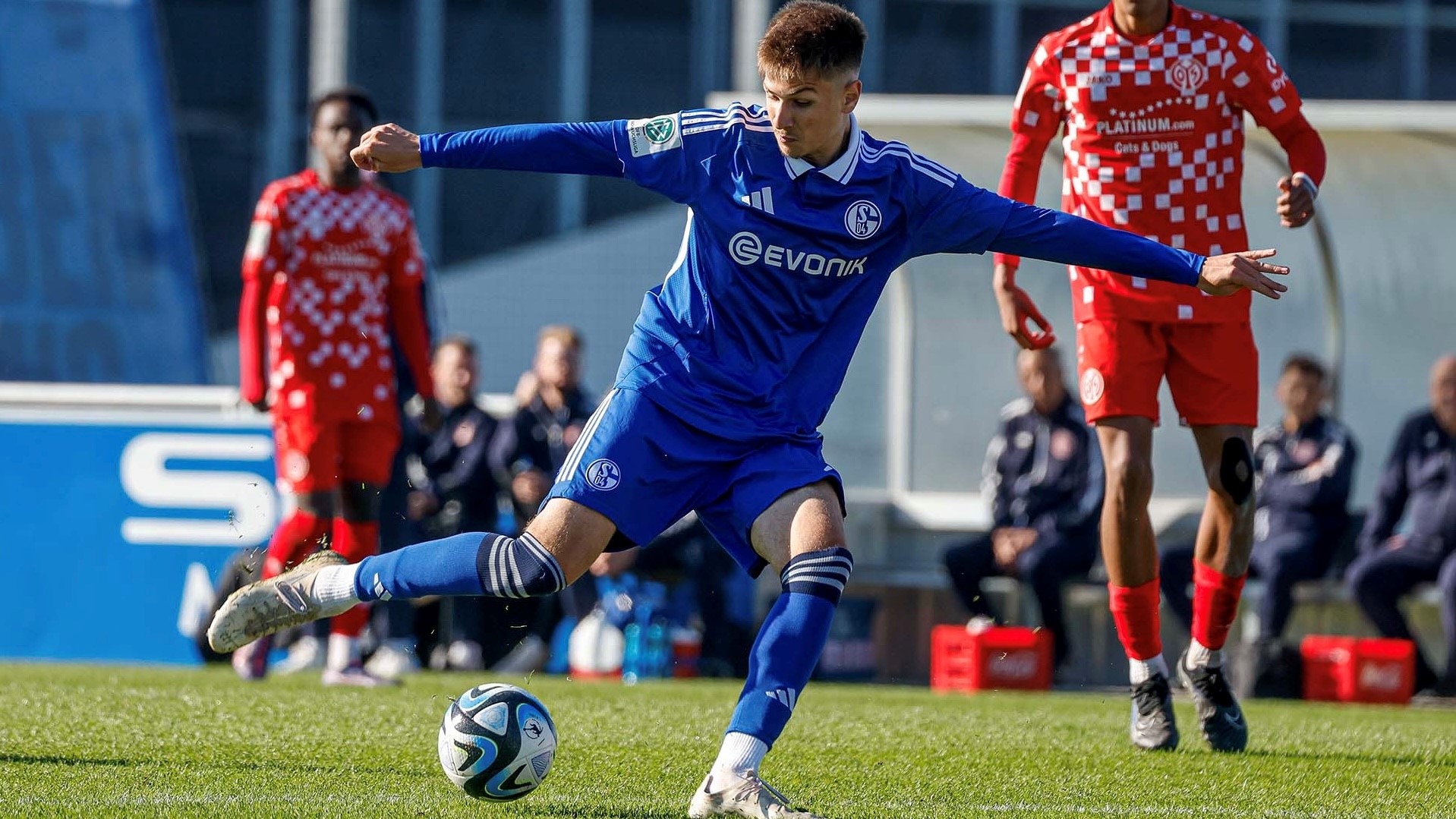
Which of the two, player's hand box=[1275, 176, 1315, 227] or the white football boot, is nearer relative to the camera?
the white football boot

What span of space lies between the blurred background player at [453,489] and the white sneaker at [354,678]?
1.90 m

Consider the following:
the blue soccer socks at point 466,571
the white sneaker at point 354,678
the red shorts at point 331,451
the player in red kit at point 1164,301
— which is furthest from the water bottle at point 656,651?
the blue soccer socks at point 466,571

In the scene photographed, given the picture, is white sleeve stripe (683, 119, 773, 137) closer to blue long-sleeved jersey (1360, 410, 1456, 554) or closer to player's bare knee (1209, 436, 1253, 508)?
player's bare knee (1209, 436, 1253, 508)

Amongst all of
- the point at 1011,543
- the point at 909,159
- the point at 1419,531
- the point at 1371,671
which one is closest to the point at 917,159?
the point at 909,159

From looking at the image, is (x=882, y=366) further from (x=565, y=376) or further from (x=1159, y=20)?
(x=1159, y=20)

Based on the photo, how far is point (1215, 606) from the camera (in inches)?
233

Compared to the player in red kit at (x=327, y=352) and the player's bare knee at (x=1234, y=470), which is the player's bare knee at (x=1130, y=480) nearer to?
the player's bare knee at (x=1234, y=470)

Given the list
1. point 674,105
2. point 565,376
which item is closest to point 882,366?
point 565,376

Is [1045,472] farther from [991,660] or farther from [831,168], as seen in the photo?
[831,168]

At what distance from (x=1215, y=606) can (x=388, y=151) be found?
287cm

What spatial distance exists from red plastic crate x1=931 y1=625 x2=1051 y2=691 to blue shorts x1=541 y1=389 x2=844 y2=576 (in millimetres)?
4921

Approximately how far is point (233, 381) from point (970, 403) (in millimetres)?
9963

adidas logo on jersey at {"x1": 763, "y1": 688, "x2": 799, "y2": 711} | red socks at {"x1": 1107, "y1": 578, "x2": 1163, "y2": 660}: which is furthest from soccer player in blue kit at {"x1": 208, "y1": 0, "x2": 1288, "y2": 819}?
red socks at {"x1": 1107, "y1": 578, "x2": 1163, "y2": 660}

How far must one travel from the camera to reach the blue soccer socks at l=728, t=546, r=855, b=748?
4125 millimetres
